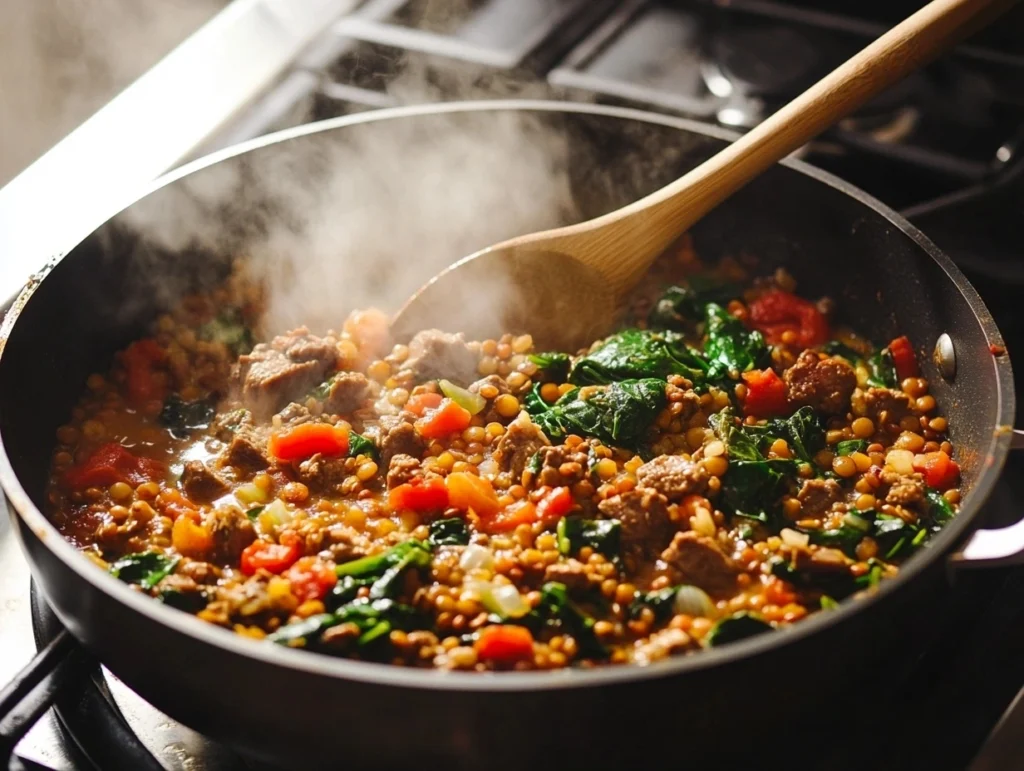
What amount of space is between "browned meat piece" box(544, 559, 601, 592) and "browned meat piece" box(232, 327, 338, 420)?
1.36 metres

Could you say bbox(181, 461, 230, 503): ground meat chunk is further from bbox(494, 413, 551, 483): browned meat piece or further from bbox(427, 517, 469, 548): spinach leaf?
bbox(494, 413, 551, 483): browned meat piece

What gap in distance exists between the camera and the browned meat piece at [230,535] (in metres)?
3.26

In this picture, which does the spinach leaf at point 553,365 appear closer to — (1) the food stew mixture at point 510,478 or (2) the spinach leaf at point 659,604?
(1) the food stew mixture at point 510,478

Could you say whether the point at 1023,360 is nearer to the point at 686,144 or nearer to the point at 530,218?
the point at 686,144

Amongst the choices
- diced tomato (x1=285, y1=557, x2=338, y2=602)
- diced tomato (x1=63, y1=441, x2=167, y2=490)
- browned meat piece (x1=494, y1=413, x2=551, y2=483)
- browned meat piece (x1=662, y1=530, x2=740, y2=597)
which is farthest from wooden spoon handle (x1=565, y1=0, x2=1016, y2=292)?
diced tomato (x1=63, y1=441, x2=167, y2=490)

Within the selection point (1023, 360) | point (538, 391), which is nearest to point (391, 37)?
point (538, 391)

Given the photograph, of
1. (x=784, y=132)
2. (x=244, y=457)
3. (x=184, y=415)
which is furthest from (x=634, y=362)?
(x=184, y=415)

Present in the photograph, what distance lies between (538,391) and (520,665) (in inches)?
54.8

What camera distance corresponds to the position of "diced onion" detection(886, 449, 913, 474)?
3588 millimetres

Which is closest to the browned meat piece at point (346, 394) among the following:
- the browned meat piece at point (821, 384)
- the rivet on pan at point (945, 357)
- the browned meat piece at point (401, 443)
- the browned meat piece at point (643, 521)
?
the browned meat piece at point (401, 443)

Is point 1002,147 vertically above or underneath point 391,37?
underneath

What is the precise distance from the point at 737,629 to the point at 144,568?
5.82 ft

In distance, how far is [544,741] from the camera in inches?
89.5

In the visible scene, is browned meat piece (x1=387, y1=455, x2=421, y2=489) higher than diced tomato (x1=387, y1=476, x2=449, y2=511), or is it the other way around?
browned meat piece (x1=387, y1=455, x2=421, y2=489)
